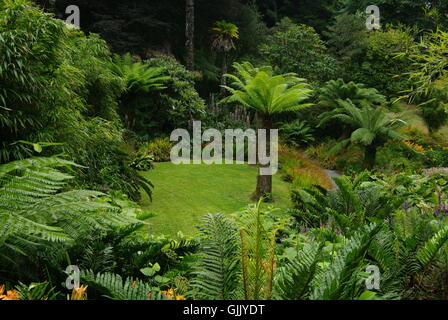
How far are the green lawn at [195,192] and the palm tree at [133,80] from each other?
2.62 metres

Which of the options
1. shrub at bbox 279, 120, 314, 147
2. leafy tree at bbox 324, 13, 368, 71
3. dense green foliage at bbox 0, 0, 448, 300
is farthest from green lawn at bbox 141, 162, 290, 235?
leafy tree at bbox 324, 13, 368, 71

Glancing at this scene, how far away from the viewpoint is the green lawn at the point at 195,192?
15.4 feet

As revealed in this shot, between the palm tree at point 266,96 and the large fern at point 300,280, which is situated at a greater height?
the palm tree at point 266,96

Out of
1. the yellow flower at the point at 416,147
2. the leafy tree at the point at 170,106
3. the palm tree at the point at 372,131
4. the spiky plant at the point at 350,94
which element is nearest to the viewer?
the palm tree at the point at 372,131

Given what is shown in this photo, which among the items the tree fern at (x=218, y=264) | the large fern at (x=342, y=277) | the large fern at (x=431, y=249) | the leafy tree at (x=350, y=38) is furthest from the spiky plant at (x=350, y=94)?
the large fern at (x=342, y=277)

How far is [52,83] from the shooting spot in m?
3.21

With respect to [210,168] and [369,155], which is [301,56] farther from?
[210,168]

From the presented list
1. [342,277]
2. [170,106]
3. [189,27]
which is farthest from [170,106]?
[342,277]

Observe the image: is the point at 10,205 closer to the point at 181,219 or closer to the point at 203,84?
the point at 181,219

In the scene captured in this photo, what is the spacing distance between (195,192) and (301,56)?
8891 mm

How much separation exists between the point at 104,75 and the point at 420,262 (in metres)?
5.78

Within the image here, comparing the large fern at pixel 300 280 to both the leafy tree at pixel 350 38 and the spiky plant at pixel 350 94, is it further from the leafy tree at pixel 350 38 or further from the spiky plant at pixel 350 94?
the leafy tree at pixel 350 38

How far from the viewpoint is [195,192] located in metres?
6.12

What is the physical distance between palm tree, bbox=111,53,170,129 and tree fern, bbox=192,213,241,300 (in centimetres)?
874
